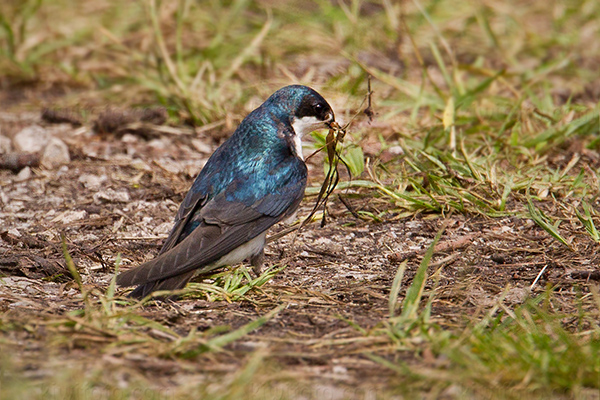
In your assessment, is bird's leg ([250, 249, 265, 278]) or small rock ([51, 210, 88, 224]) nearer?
bird's leg ([250, 249, 265, 278])

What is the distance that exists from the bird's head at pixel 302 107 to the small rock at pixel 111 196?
1.09m

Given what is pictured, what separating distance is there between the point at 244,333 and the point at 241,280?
0.85 metres

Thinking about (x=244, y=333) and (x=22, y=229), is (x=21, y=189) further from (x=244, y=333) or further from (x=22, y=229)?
(x=244, y=333)

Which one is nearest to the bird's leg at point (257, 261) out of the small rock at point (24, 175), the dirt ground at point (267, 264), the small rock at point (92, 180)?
the dirt ground at point (267, 264)

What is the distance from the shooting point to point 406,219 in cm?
411

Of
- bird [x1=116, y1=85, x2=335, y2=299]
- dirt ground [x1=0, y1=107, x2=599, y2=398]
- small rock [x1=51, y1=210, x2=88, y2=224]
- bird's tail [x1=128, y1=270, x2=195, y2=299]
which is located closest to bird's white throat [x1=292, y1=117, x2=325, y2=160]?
bird [x1=116, y1=85, x2=335, y2=299]

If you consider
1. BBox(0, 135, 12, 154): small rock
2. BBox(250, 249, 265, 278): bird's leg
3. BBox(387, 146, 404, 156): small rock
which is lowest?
BBox(250, 249, 265, 278): bird's leg

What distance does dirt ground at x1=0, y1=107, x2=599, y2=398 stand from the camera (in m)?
2.53

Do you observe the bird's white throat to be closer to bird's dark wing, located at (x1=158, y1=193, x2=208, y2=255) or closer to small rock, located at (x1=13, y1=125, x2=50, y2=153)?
bird's dark wing, located at (x1=158, y1=193, x2=208, y2=255)

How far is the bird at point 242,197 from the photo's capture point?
3.22 m

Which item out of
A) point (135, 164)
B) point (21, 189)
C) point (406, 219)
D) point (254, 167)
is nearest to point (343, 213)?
point (406, 219)

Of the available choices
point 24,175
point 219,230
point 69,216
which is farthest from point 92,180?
point 219,230

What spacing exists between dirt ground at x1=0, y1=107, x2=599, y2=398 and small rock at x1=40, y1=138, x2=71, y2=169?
0.05 metres

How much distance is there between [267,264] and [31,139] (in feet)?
7.68
